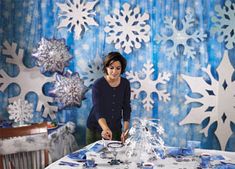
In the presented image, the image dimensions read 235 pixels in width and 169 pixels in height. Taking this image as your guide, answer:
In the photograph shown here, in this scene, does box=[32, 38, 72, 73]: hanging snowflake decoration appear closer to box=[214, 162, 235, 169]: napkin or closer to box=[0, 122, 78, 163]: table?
box=[0, 122, 78, 163]: table

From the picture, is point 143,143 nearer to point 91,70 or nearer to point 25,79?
point 91,70

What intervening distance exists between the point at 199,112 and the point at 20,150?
187cm

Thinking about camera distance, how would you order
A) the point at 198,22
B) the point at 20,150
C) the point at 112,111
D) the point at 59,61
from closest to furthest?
the point at 20,150, the point at 112,111, the point at 198,22, the point at 59,61

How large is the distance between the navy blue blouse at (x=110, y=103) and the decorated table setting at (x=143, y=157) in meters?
0.60

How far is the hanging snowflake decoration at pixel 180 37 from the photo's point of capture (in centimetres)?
341

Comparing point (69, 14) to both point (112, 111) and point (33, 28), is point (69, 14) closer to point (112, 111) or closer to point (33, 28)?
point (33, 28)

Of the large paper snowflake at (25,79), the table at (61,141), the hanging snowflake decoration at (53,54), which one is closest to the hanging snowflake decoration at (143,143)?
the table at (61,141)

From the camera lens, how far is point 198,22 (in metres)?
3.40

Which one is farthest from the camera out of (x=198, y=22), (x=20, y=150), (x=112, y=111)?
(x=198, y=22)

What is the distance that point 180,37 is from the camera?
3447mm

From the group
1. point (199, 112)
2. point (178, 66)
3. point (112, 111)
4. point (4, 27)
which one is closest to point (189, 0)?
point (178, 66)

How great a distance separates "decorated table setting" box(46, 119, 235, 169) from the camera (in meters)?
2.05

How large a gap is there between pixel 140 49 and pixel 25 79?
50.7 inches

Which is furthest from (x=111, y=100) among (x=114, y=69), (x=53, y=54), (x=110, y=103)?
(x=53, y=54)
